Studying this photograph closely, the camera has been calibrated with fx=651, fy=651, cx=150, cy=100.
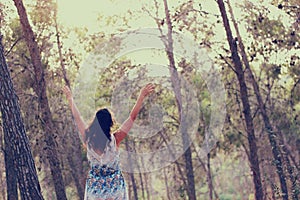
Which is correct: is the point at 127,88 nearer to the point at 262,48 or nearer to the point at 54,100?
the point at 54,100

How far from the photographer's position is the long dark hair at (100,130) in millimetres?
6082

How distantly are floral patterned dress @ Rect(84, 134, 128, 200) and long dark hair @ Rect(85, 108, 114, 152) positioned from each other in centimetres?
6

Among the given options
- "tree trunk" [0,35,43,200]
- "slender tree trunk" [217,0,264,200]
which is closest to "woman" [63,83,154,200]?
"tree trunk" [0,35,43,200]

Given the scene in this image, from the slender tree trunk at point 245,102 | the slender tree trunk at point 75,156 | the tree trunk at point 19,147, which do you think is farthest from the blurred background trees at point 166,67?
the tree trunk at point 19,147

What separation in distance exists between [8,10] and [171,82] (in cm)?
820

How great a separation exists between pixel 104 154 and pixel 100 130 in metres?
0.24

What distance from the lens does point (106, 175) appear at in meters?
6.22

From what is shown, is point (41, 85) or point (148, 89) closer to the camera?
point (148, 89)

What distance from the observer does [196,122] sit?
97.4 ft

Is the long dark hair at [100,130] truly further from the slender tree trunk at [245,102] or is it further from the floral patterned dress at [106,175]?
the slender tree trunk at [245,102]

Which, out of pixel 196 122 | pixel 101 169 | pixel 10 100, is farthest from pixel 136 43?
pixel 101 169

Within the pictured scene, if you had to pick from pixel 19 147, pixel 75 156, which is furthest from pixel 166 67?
pixel 19 147

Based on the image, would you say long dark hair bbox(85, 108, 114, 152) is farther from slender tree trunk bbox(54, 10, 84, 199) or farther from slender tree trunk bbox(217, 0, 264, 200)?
slender tree trunk bbox(54, 10, 84, 199)

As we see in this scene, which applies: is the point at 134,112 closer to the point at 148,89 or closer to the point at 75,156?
the point at 148,89
